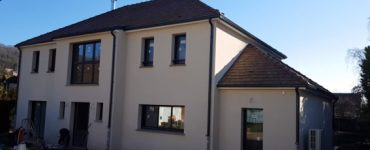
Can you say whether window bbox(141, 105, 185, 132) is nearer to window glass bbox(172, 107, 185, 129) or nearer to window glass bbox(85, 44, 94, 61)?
window glass bbox(172, 107, 185, 129)

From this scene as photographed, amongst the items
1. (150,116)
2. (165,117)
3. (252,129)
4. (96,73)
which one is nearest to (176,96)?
(165,117)

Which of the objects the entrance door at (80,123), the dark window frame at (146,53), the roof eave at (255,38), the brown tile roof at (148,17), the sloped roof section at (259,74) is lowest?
the entrance door at (80,123)

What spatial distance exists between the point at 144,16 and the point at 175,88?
507 cm

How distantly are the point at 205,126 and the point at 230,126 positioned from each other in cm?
95

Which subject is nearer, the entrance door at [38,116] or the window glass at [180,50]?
the window glass at [180,50]

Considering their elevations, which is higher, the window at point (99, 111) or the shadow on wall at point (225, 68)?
the shadow on wall at point (225, 68)

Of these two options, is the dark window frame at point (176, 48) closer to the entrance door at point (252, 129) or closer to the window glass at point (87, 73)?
the entrance door at point (252, 129)

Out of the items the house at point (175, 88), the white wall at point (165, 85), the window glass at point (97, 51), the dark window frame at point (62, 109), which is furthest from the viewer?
the dark window frame at point (62, 109)

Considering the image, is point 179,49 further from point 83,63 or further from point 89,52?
point 83,63

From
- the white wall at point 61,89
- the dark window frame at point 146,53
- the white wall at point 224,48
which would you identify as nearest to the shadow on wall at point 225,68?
the white wall at point 224,48

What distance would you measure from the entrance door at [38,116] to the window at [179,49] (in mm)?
9199

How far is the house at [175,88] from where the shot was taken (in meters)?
14.7

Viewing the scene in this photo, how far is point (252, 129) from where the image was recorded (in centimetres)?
1497

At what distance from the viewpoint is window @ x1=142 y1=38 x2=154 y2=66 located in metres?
17.6
